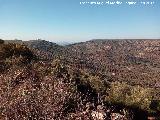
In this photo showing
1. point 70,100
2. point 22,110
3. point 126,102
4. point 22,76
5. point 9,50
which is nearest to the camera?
point 22,110

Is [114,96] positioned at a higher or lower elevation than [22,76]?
lower

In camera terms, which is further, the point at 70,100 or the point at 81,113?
the point at 70,100

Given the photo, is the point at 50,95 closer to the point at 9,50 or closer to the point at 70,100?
the point at 70,100

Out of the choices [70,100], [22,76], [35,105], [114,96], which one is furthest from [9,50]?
[35,105]

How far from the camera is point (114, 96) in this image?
27.1 metres

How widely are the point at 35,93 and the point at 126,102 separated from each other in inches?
626

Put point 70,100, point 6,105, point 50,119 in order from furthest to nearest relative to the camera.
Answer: point 70,100 < point 6,105 < point 50,119

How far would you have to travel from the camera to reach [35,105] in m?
9.16

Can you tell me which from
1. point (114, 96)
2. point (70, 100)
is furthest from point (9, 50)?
point (70, 100)

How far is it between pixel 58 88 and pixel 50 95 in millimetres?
564

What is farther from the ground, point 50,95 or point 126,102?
point 50,95

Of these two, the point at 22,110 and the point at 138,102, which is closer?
the point at 22,110

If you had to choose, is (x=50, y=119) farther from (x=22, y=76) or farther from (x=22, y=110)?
(x=22, y=76)

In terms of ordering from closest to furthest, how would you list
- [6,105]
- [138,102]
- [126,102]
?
1. [6,105]
2. [126,102]
3. [138,102]
